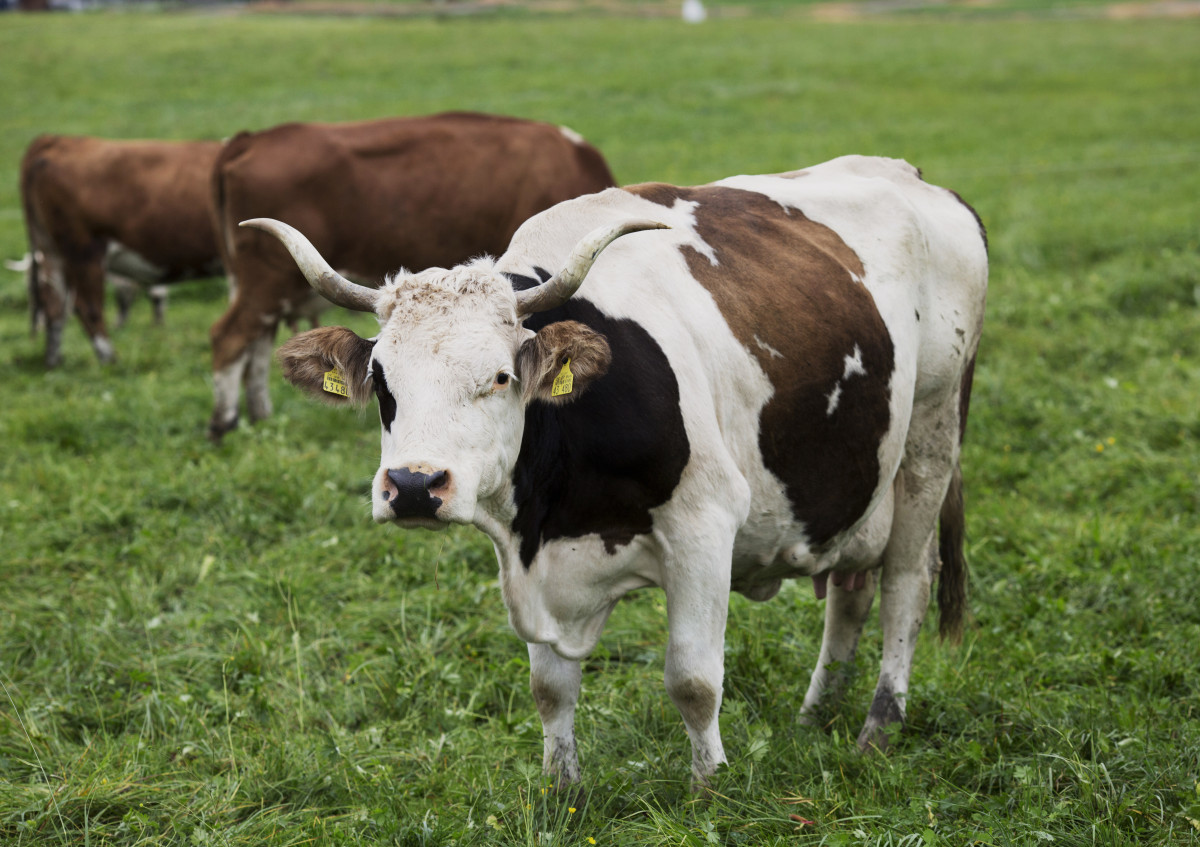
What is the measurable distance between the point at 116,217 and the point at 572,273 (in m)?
8.98

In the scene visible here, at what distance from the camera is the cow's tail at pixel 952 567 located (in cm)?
470

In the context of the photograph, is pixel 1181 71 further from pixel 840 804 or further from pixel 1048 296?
pixel 840 804

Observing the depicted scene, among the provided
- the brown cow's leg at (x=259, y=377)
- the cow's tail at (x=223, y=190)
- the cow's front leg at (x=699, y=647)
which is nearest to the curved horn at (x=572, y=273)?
the cow's front leg at (x=699, y=647)

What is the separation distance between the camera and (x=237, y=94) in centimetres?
2672

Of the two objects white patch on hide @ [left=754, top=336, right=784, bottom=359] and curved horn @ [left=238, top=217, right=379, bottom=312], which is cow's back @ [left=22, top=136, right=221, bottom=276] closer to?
curved horn @ [left=238, top=217, right=379, bottom=312]

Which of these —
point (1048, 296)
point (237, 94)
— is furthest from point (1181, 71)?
point (237, 94)

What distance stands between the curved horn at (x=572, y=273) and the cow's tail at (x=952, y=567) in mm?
2244

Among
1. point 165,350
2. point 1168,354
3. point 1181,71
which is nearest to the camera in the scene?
point 1168,354

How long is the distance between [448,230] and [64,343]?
522 cm

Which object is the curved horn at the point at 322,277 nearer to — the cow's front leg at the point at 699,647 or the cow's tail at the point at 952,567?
the cow's front leg at the point at 699,647

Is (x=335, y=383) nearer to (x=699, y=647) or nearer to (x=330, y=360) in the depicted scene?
(x=330, y=360)

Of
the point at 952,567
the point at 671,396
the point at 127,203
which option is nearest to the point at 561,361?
the point at 671,396

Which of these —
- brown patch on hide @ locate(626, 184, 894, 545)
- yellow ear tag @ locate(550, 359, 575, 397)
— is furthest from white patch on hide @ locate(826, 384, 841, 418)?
yellow ear tag @ locate(550, 359, 575, 397)

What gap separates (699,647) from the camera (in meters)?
3.42
